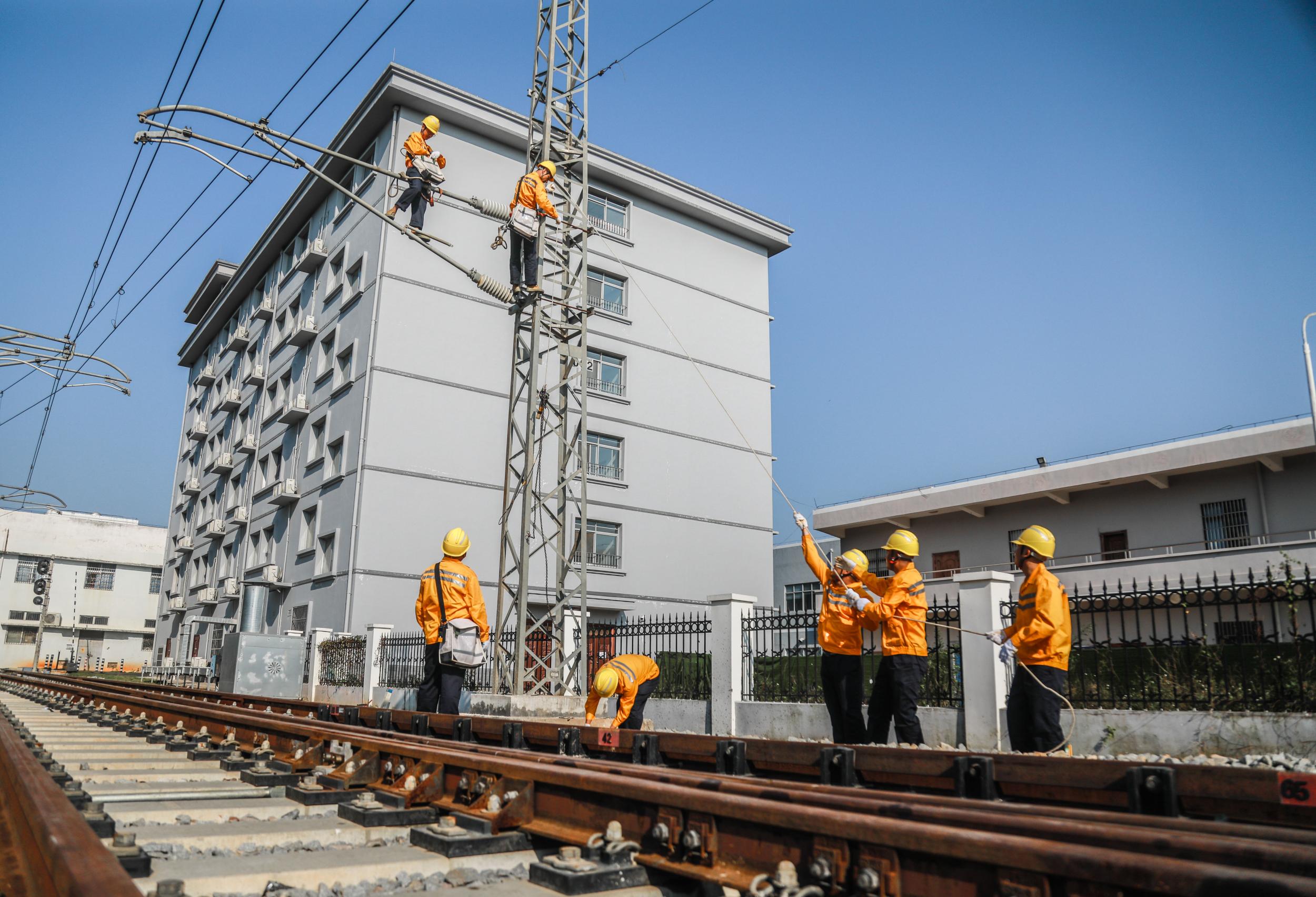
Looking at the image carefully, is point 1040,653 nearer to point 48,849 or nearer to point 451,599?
point 451,599

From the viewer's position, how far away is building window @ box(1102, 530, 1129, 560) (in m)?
28.8

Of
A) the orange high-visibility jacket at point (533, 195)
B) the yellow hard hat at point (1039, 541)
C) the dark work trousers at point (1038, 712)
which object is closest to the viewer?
the dark work trousers at point (1038, 712)

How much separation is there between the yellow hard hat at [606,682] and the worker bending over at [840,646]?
1898 mm

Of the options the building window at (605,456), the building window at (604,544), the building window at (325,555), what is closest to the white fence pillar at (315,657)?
the building window at (325,555)

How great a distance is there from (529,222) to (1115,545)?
24.0m

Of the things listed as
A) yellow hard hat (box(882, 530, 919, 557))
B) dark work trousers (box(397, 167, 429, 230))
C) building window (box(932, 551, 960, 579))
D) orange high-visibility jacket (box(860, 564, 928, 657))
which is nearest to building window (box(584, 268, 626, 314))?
building window (box(932, 551, 960, 579))

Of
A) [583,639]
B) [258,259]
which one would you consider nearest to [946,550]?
[583,639]

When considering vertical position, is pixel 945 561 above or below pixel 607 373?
below

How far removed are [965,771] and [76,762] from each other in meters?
5.64

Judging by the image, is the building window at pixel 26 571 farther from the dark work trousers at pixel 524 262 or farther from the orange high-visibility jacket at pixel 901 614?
the orange high-visibility jacket at pixel 901 614

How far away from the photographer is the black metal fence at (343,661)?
70.4ft

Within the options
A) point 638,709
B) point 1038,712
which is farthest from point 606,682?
point 1038,712

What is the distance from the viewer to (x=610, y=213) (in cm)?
3319

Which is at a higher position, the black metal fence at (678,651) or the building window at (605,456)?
the building window at (605,456)
